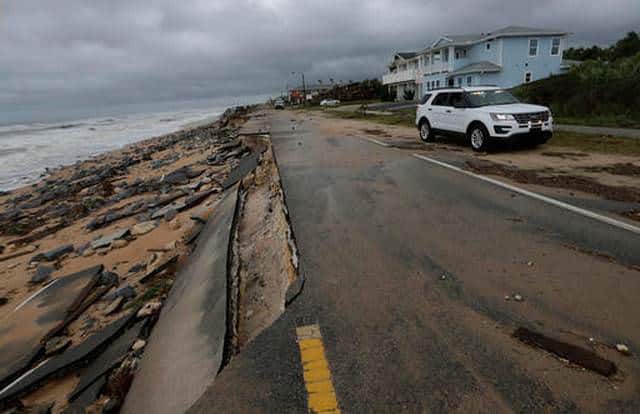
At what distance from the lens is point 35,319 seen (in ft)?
15.1

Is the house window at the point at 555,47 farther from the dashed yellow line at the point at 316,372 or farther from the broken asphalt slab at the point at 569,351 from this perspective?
the dashed yellow line at the point at 316,372

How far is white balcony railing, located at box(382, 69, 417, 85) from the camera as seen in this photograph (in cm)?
5591

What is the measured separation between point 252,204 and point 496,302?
5.18 meters

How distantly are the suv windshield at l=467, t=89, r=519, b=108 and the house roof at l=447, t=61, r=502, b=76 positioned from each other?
33.9 metres

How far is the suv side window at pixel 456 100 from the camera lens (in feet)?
39.0

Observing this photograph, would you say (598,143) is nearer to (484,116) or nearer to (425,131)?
(484,116)

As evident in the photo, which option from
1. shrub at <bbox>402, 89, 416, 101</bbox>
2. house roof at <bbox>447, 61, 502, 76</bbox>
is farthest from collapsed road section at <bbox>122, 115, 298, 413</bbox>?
shrub at <bbox>402, 89, 416, 101</bbox>

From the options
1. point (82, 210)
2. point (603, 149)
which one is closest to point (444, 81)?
point (603, 149)

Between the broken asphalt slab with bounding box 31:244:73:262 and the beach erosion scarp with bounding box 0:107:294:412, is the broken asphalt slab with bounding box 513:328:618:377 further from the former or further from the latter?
the broken asphalt slab with bounding box 31:244:73:262

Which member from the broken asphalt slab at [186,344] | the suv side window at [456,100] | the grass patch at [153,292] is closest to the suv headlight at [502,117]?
the suv side window at [456,100]

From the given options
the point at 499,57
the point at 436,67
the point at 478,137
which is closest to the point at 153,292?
the point at 478,137

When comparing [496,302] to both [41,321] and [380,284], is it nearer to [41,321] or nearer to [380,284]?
[380,284]

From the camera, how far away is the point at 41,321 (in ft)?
14.9

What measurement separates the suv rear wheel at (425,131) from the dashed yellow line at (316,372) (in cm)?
1207
